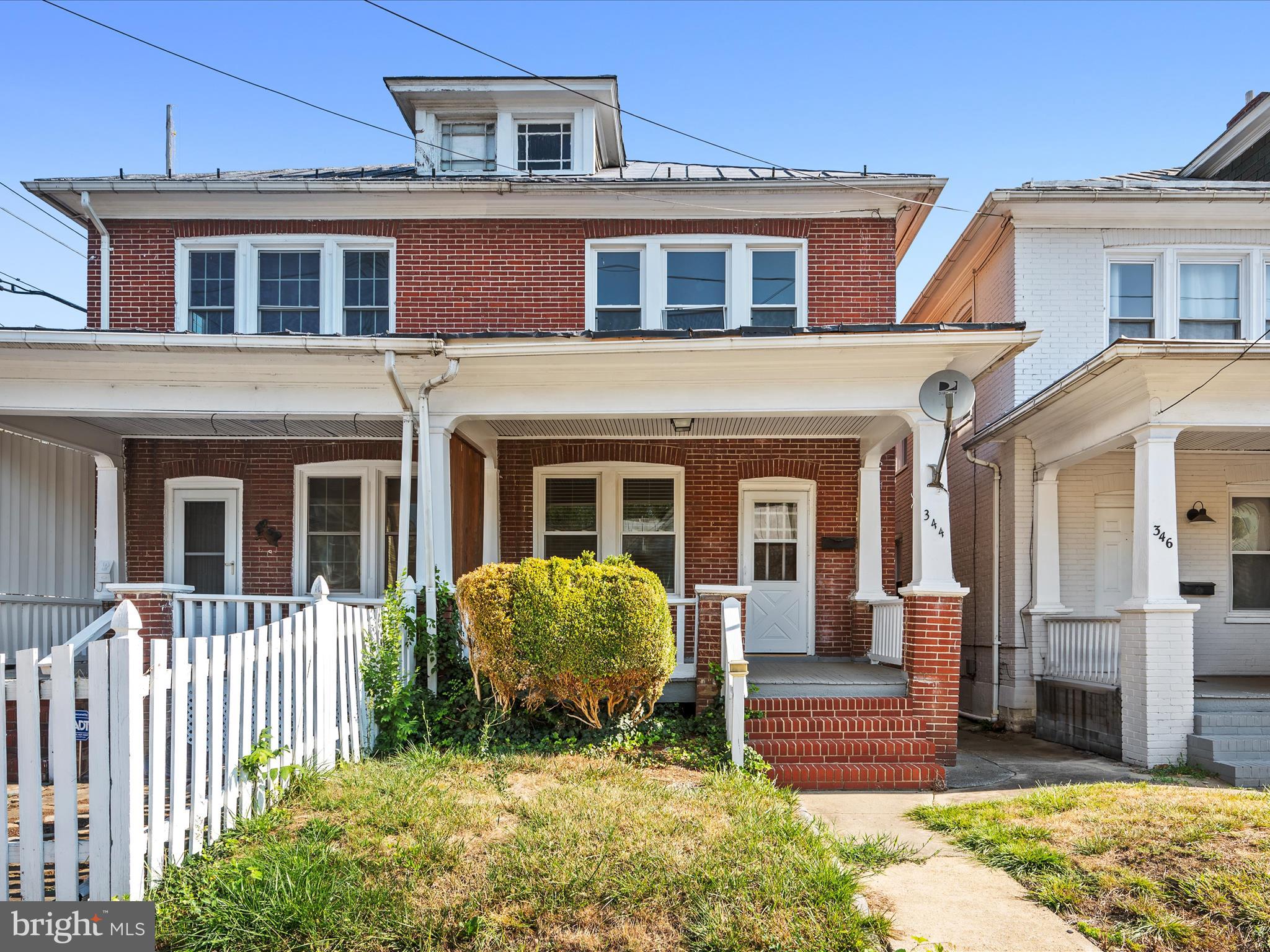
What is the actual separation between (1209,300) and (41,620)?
14833mm

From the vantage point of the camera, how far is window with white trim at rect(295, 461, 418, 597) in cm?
1222

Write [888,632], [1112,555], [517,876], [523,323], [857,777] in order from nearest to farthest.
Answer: [517,876] < [857,777] < [888,632] < [523,323] < [1112,555]

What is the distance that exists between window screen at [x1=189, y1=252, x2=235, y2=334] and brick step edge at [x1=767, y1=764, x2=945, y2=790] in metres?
8.74

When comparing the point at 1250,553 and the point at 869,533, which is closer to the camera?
the point at 869,533

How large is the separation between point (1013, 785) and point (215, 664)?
21.8ft

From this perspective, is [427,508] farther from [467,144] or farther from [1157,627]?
[1157,627]

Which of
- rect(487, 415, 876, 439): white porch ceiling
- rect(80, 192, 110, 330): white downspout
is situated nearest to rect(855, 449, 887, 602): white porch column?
rect(487, 415, 876, 439): white porch ceiling

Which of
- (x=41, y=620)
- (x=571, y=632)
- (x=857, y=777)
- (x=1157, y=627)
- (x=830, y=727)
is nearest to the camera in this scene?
(x=571, y=632)

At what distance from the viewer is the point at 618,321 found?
1235 cm

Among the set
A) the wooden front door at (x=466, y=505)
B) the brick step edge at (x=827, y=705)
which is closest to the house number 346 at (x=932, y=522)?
the brick step edge at (x=827, y=705)

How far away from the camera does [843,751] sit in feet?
28.2

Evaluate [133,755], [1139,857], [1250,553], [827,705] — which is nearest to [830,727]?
[827,705]

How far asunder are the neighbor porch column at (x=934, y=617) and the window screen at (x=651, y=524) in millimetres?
4013

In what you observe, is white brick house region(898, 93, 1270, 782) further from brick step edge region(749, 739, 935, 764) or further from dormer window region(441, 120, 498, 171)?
dormer window region(441, 120, 498, 171)
